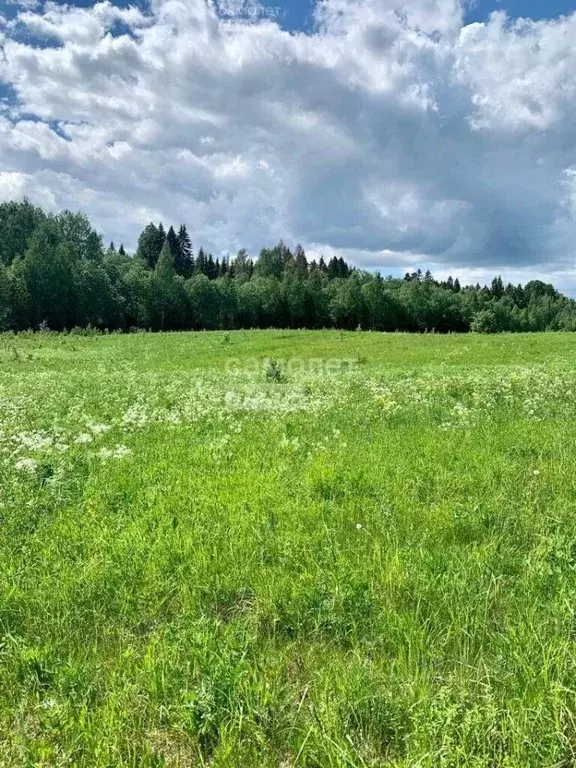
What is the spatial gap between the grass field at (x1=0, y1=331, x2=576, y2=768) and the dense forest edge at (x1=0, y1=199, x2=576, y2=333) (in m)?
67.4

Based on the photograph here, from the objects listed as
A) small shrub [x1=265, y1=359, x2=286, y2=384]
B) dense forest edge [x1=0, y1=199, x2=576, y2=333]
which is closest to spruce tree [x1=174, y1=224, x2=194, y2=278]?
dense forest edge [x1=0, y1=199, x2=576, y2=333]

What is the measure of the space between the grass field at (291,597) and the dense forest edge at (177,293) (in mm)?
67401

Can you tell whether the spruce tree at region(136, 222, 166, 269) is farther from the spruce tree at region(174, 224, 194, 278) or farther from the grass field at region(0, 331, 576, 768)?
the grass field at region(0, 331, 576, 768)

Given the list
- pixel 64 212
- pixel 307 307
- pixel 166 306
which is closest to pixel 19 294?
pixel 166 306

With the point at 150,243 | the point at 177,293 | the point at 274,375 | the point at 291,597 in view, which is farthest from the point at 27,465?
the point at 150,243

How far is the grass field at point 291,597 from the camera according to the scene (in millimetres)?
3285

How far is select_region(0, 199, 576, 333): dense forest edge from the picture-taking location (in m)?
88.2

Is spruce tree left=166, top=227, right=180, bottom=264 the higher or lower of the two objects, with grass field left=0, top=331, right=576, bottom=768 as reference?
higher

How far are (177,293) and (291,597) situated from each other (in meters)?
108

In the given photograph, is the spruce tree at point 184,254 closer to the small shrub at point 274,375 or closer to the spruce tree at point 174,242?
the spruce tree at point 174,242

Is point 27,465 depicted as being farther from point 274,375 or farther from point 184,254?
point 184,254

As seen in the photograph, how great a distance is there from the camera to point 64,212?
4916 inches

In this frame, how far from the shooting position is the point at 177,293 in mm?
108562

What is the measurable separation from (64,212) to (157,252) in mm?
35043
